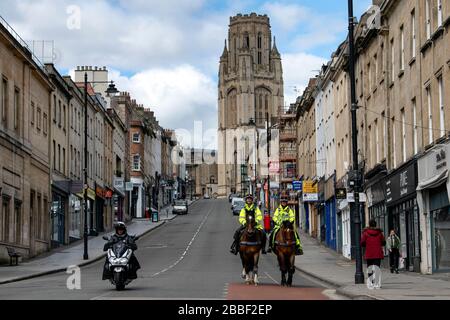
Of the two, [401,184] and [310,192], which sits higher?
[310,192]

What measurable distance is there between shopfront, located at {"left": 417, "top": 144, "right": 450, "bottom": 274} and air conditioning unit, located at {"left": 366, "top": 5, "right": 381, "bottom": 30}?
988cm

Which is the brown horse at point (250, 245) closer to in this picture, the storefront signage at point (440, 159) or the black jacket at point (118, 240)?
the black jacket at point (118, 240)

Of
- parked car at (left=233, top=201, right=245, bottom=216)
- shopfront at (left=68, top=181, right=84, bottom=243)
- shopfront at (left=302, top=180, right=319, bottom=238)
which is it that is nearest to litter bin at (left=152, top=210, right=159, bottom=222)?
parked car at (left=233, top=201, right=245, bottom=216)

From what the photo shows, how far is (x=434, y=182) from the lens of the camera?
29984 millimetres

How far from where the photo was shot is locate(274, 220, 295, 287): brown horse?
81.3 ft

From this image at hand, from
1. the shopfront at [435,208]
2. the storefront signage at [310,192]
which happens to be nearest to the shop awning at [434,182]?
the shopfront at [435,208]

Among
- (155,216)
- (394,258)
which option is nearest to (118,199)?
(155,216)

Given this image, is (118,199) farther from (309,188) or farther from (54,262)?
(54,262)

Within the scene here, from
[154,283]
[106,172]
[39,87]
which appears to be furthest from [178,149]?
[154,283]

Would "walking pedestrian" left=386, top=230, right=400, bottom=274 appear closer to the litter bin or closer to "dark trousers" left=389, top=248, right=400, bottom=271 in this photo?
"dark trousers" left=389, top=248, right=400, bottom=271

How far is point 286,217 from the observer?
25250mm

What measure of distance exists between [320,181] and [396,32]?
31.0 metres

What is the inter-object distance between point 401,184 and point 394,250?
2546 mm
